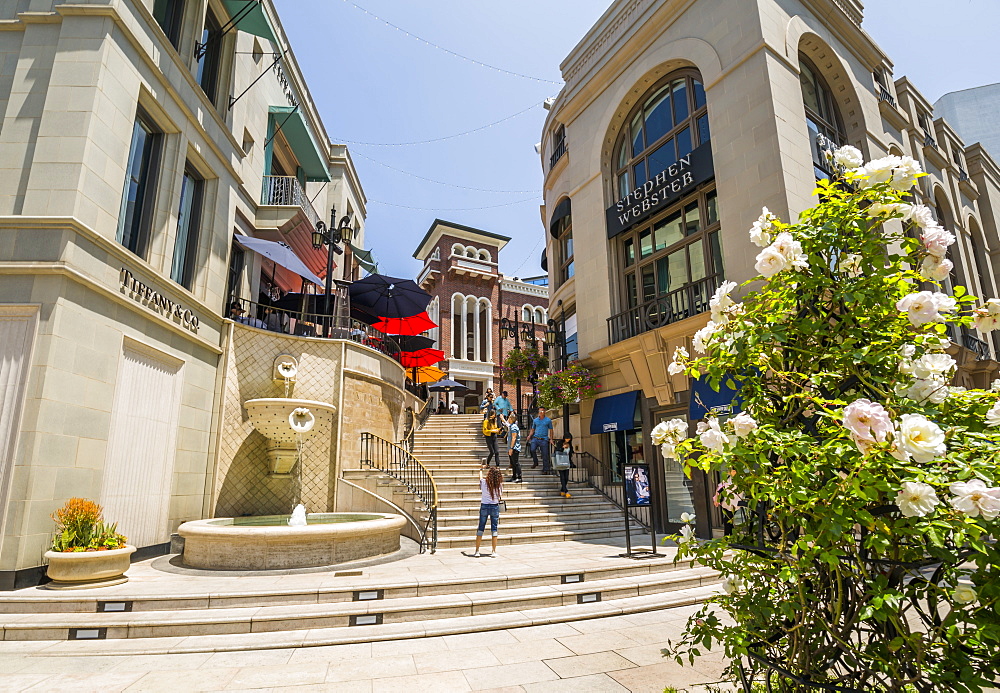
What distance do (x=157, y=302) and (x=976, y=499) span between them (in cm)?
1275

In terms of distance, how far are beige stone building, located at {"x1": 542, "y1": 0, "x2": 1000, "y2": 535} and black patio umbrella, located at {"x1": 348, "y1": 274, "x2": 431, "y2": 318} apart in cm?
585

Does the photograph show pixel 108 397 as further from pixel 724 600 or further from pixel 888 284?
pixel 888 284

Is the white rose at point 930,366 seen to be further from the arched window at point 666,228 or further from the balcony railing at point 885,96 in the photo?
the balcony railing at point 885,96

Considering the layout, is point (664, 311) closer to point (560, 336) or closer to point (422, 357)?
point (560, 336)

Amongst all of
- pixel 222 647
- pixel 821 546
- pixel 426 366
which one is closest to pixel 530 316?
pixel 426 366

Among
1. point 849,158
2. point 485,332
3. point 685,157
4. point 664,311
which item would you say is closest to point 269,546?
point 849,158

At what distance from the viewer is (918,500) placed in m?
1.88

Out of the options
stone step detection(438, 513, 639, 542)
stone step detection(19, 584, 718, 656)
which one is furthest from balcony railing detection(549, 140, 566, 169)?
stone step detection(19, 584, 718, 656)

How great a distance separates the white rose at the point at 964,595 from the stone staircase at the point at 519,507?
1027 cm

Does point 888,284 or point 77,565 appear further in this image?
point 77,565

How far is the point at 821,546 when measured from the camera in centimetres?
214

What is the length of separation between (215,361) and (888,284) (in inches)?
565

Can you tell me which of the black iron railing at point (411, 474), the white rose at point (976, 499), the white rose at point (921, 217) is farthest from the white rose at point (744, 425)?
the black iron railing at point (411, 474)

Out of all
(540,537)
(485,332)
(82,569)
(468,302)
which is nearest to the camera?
(82,569)
